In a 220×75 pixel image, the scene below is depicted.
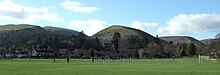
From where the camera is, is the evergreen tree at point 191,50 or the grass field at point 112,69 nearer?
the grass field at point 112,69

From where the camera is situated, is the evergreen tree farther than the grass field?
Yes

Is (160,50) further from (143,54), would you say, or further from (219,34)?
(219,34)

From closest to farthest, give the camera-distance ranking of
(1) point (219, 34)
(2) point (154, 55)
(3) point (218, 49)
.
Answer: (3) point (218, 49) < (1) point (219, 34) < (2) point (154, 55)

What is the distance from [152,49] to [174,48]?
1228 centimetres

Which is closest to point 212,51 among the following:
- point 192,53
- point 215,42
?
point 215,42

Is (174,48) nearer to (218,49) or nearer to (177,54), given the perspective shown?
(177,54)

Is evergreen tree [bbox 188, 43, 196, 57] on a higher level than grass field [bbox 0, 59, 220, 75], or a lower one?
higher

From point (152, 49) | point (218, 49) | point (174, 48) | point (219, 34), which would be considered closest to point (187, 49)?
point (174, 48)

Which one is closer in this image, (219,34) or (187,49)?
(219,34)

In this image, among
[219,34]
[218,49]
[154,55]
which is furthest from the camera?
[154,55]

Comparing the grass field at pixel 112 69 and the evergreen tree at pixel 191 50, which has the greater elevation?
the evergreen tree at pixel 191 50

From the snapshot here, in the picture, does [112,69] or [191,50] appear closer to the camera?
[112,69]

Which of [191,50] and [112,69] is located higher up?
[191,50]

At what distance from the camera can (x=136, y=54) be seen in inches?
7470
